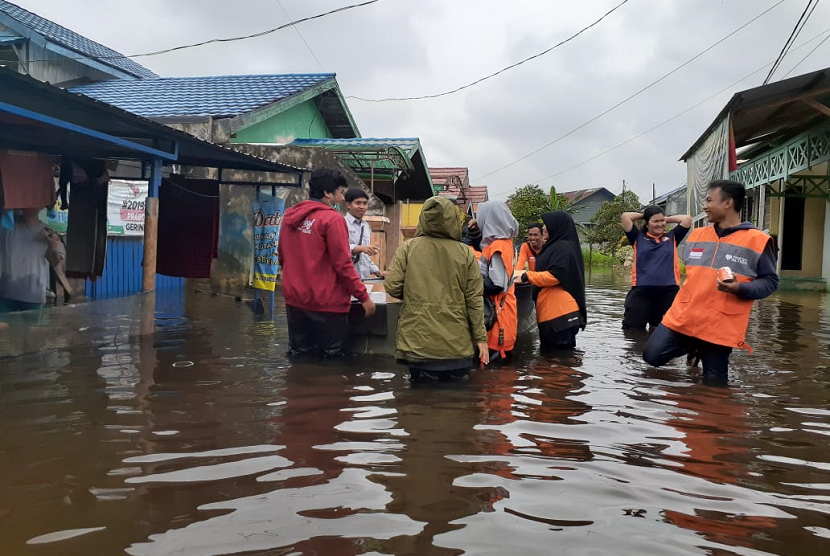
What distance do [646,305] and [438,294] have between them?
4513 millimetres

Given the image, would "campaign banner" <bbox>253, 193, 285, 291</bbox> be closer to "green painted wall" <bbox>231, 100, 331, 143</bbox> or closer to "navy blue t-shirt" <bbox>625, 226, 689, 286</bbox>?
"green painted wall" <bbox>231, 100, 331, 143</bbox>

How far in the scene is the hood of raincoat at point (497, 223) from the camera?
19.0 feet

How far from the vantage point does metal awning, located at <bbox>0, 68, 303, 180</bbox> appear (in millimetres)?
5539

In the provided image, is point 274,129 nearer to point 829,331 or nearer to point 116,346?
point 116,346

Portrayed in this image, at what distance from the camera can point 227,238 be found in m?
12.2

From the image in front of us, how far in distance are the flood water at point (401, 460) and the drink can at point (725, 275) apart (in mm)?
943

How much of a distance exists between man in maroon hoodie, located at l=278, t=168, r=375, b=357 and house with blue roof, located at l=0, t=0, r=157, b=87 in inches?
431

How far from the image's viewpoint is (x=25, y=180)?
23.0ft

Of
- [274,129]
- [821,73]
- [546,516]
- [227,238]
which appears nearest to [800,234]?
[821,73]

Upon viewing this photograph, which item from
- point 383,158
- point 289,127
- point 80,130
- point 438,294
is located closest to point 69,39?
point 289,127

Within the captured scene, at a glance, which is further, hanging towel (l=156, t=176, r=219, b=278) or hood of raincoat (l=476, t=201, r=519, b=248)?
hanging towel (l=156, t=176, r=219, b=278)

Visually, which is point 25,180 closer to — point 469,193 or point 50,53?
point 50,53

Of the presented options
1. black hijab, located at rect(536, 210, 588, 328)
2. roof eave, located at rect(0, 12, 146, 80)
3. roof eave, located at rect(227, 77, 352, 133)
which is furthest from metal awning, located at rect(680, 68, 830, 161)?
roof eave, located at rect(0, 12, 146, 80)

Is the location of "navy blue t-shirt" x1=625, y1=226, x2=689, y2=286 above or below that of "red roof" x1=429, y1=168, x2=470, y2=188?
below
